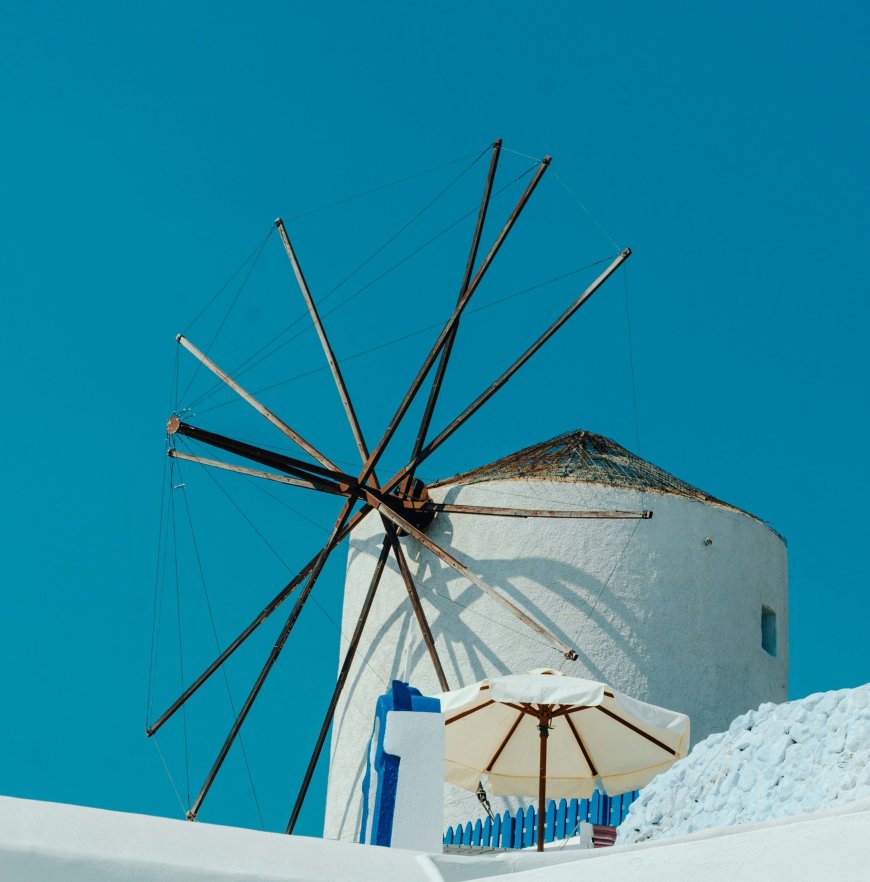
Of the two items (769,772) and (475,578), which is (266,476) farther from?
(769,772)

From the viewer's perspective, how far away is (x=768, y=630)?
1349 cm

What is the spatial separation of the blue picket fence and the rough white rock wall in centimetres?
248

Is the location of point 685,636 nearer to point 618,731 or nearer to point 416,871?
point 618,731

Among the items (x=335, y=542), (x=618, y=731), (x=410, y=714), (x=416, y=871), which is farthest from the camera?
(x=335, y=542)

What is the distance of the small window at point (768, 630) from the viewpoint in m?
13.4

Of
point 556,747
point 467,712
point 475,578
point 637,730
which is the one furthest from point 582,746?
point 475,578

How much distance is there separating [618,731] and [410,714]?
3.70 meters

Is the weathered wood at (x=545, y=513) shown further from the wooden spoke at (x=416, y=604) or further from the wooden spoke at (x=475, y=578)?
the wooden spoke at (x=416, y=604)

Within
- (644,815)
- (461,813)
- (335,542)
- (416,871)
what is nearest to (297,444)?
(335,542)

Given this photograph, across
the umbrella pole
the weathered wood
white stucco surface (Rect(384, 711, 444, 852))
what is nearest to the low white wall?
white stucco surface (Rect(384, 711, 444, 852))

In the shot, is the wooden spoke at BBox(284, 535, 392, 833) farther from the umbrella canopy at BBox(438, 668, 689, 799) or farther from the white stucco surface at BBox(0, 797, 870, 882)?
the white stucco surface at BBox(0, 797, 870, 882)

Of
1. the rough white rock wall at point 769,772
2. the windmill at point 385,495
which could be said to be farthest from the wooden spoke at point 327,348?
the rough white rock wall at point 769,772

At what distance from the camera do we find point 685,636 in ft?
41.1

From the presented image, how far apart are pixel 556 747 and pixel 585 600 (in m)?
2.65
